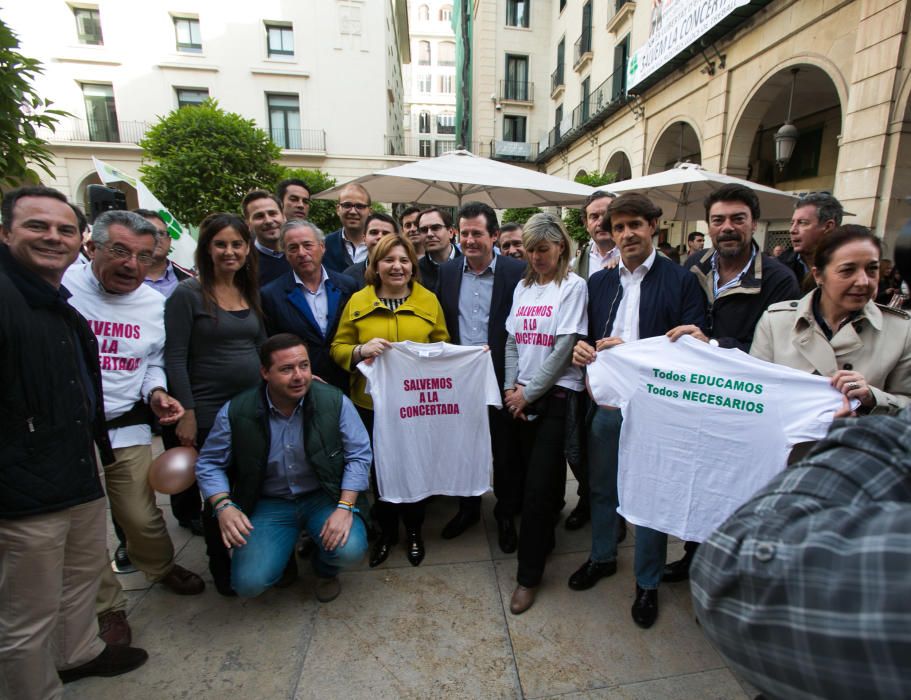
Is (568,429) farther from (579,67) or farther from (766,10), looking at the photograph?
(579,67)

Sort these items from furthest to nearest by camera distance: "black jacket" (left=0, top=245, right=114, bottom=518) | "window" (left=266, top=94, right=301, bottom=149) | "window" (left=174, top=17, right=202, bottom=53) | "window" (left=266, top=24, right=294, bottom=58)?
"window" (left=266, top=94, right=301, bottom=149), "window" (left=266, top=24, right=294, bottom=58), "window" (left=174, top=17, right=202, bottom=53), "black jacket" (left=0, top=245, right=114, bottom=518)

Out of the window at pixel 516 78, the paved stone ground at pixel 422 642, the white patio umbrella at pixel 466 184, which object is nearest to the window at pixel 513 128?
the window at pixel 516 78

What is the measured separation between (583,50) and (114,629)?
23.2 m

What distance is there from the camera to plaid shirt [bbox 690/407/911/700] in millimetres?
596

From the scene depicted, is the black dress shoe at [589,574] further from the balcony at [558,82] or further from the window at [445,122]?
the window at [445,122]

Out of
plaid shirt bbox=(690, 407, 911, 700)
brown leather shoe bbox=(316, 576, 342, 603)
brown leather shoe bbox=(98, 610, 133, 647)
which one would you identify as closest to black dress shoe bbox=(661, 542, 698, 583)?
brown leather shoe bbox=(316, 576, 342, 603)

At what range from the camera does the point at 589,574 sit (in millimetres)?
2891

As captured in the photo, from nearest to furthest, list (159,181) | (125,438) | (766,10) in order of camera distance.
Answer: (125,438)
(766,10)
(159,181)

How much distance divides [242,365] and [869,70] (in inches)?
361

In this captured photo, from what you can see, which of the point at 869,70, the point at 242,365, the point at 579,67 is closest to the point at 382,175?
the point at 242,365

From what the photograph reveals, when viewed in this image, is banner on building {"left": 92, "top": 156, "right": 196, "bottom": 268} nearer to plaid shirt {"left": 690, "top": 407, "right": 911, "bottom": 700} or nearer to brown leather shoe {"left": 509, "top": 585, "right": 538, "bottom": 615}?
brown leather shoe {"left": 509, "top": 585, "right": 538, "bottom": 615}

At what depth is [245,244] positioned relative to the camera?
2.94 m

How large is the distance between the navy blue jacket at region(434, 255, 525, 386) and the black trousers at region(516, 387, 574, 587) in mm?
552

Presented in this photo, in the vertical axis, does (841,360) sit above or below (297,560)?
above
